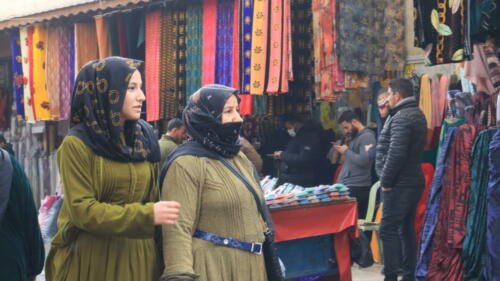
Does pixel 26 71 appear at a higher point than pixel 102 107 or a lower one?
higher

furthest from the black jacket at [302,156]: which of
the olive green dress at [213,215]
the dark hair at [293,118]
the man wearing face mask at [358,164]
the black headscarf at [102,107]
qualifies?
the black headscarf at [102,107]

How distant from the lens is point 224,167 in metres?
3.86

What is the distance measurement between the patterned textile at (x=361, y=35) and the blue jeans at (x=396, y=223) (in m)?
1.82

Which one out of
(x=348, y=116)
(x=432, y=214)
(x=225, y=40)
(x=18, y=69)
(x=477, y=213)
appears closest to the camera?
(x=477, y=213)

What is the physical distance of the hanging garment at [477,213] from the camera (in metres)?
6.15

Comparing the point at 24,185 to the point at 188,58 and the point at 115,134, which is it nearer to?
the point at 115,134

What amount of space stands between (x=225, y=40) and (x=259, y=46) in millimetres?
788

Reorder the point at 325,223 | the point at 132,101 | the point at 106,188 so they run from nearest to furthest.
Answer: the point at 106,188, the point at 132,101, the point at 325,223

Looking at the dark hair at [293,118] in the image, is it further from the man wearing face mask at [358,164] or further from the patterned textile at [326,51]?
the patterned textile at [326,51]

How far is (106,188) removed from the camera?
3371 mm

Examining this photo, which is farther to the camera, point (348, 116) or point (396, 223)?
point (348, 116)

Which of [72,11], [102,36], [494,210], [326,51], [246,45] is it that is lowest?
[494,210]

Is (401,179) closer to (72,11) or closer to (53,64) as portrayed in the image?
(72,11)

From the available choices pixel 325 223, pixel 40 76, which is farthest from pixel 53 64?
pixel 325 223
